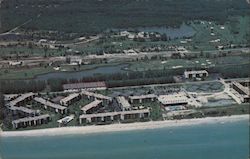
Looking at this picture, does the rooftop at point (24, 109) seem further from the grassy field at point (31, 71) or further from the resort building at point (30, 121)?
the grassy field at point (31, 71)

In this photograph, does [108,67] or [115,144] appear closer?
[115,144]

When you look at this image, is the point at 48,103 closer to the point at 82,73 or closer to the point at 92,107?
the point at 92,107

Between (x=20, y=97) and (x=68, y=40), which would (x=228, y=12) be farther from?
(x=20, y=97)

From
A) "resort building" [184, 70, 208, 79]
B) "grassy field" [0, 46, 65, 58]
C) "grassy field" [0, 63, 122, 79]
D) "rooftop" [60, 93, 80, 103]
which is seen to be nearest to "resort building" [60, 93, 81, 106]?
"rooftop" [60, 93, 80, 103]

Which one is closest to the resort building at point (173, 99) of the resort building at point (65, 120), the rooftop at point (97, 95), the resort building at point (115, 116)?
the resort building at point (115, 116)

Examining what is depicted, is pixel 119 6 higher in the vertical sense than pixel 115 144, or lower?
higher

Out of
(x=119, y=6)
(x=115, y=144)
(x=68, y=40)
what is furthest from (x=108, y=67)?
(x=119, y=6)
